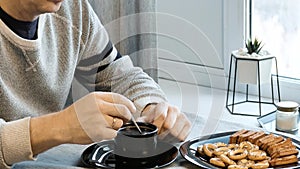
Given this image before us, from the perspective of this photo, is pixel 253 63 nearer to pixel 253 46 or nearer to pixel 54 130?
pixel 253 46

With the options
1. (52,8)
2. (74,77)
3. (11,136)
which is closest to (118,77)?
(74,77)

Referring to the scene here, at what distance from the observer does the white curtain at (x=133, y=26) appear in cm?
197

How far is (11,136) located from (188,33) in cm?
100

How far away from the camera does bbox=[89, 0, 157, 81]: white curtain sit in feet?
6.46

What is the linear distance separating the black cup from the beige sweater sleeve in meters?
0.16

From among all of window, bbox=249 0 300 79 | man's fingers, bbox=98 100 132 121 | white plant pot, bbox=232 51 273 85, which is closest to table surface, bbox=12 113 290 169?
man's fingers, bbox=98 100 132 121

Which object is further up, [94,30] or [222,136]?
[94,30]

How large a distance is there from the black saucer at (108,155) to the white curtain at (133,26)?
71cm

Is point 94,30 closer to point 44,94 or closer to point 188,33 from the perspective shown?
point 44,94

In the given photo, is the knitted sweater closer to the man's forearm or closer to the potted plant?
the man's forearm

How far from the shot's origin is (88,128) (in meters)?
1.22

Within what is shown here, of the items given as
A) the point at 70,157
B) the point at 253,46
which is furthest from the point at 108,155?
the point at 253,46

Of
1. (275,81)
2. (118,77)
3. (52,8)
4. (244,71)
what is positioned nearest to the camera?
(52,8)

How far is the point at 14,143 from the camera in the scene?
3.91ft
